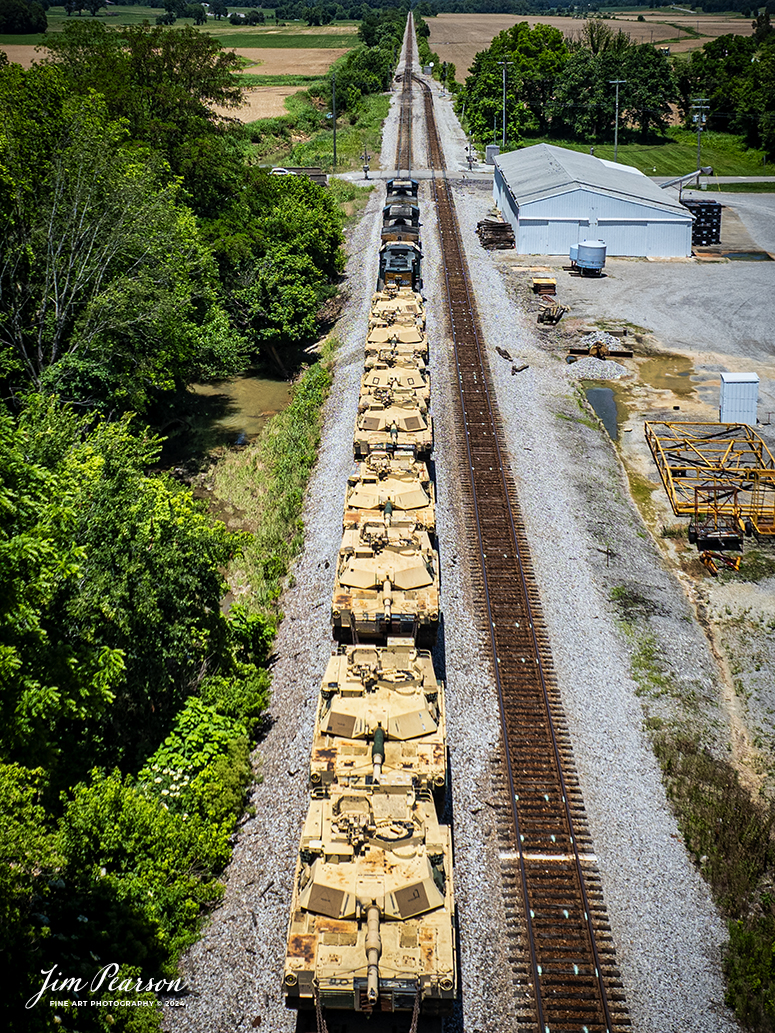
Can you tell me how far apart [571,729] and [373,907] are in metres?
8.31

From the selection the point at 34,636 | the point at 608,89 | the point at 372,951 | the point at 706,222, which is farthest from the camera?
the point at 608,89

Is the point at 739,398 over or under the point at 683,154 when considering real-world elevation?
under

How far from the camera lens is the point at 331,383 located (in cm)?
3931

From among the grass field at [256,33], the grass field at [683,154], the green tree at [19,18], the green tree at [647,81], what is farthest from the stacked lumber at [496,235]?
the green tree at [19,18]

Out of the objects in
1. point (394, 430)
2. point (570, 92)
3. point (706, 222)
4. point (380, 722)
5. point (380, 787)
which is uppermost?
point (570, 92)

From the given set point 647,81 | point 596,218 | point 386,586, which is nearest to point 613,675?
point 386,586

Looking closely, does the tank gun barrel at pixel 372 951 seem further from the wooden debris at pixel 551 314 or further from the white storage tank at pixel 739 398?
the wooden debris at pixel 551 314

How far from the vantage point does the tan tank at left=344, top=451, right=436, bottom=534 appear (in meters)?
22.6

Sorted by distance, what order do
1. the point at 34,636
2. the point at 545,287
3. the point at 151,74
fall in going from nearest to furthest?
the point at 34,636
the point at 151,74
the point at 545,287

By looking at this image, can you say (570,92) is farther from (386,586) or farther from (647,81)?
(386,586)

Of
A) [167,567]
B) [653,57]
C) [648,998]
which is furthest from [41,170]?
[653,57]

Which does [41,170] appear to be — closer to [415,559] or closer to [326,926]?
[415,559]

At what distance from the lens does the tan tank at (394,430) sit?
26375 millimetres

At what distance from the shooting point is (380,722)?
16578mm
